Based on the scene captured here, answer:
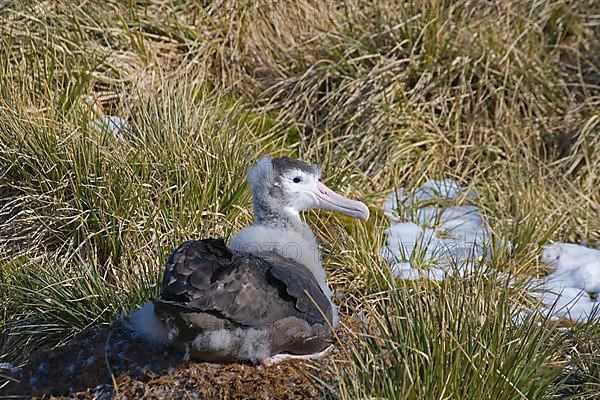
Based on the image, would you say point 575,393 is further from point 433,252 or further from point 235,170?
point 235,170

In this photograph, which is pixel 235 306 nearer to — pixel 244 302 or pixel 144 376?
pixel 244 302

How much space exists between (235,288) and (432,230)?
2.31 meters

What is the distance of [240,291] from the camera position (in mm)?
3266

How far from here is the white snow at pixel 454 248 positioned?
469 cm

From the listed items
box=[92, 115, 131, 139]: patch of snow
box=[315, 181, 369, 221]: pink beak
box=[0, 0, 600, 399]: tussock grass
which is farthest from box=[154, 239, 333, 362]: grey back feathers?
box=[92, 115, 131, 139]: patch of snow

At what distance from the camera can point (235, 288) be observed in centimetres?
326

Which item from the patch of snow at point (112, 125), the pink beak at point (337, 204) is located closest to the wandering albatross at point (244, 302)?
the pink beak at point (337, 204)

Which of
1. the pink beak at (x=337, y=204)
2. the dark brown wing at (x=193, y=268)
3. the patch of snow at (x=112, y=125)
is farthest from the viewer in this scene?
the patch of snow at (x=112, y=125)

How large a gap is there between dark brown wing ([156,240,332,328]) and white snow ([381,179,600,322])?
112 centimetres

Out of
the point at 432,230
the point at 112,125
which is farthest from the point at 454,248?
the point at 112,125

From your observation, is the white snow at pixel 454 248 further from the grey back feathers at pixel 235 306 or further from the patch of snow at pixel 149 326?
the patch of snow at pixel 149 326

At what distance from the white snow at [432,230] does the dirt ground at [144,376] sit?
127 cm

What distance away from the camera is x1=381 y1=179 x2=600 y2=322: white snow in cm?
469

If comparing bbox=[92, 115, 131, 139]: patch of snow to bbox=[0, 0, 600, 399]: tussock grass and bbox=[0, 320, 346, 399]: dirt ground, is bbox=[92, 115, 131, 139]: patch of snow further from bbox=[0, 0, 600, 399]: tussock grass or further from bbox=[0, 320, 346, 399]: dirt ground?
bbox=[0, 320, 346, 399]: dirt ground
